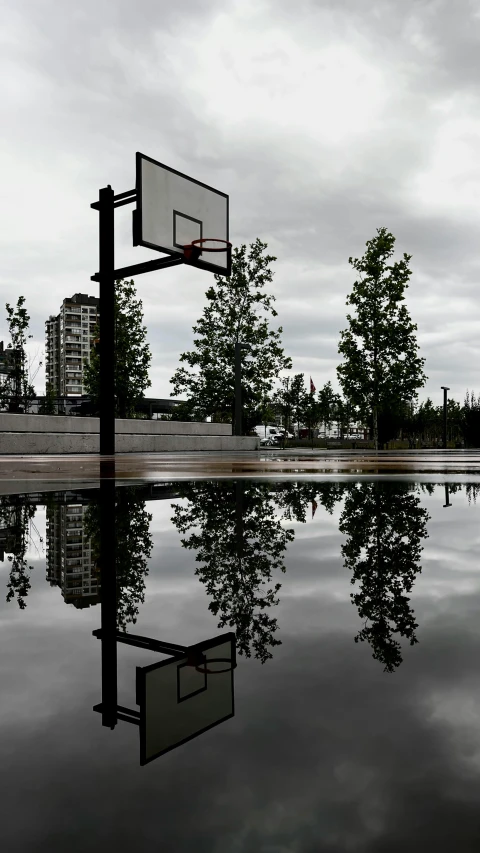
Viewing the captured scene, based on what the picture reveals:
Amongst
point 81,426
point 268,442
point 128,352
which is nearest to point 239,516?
point 81,426

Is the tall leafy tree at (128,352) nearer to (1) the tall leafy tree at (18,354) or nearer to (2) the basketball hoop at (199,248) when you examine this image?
(1) the tall leafy tree at (18,354)

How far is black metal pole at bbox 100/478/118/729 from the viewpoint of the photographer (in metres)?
0.93

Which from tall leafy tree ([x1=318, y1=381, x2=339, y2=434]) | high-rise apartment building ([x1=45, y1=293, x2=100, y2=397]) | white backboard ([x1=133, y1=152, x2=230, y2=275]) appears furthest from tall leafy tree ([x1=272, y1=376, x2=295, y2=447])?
high-rise apartment building ([x1=45, y1=293, x2=100, y2=397])

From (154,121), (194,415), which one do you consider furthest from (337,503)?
(194,415)

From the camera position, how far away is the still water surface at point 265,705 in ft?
2.11

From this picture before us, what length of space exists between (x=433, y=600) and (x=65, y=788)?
1.11 meters

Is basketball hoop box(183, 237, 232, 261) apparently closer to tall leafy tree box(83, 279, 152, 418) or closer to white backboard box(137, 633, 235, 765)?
white backboard box(137, 633, 235, 765)

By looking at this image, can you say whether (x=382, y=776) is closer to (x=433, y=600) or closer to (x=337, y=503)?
(x=433, y=600)

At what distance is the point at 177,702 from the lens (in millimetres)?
957

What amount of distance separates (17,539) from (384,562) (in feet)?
5.39

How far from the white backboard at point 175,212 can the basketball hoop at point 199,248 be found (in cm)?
7

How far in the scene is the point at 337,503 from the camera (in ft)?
13.1

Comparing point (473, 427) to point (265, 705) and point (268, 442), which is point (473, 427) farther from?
point (265, 705)

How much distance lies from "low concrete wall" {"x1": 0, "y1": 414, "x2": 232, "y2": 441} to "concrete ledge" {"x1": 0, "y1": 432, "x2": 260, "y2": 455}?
1.87 ft
